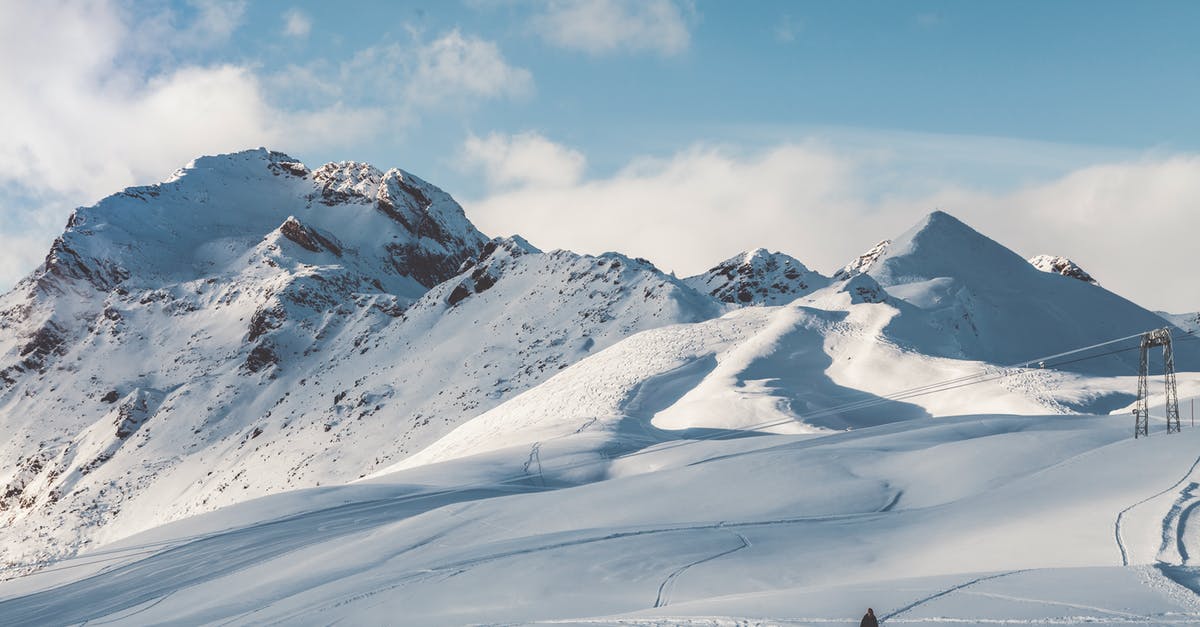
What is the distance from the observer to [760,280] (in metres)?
84.1

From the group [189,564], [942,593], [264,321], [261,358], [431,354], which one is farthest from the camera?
[264,321]

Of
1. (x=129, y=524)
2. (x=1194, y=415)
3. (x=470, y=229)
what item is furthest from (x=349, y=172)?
(x=1194, y=415)

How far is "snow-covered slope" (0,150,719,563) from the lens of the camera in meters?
61.2

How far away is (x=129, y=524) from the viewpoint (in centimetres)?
5959

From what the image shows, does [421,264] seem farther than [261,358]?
Yes

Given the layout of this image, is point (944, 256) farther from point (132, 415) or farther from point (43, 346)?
point (43, 346)

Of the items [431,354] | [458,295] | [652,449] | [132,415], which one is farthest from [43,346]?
[652,449]

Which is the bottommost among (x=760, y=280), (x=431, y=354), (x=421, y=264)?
(x=431, y=354)

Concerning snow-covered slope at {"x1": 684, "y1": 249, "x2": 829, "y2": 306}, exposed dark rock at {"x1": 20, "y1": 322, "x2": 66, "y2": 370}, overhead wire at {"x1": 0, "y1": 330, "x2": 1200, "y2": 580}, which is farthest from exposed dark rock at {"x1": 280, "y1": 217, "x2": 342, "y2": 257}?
overhead wire at {"x1": 0, "y1": 330, "x2": 1200, "y2": 580}

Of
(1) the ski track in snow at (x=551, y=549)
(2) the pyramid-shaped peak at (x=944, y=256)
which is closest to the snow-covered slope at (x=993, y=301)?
(2) the pyramid-shaped peak at (x=944, y=256)

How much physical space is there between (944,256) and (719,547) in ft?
244

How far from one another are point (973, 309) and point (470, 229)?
80278 millimetres

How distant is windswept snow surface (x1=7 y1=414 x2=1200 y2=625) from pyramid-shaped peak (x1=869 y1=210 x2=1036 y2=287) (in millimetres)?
54633

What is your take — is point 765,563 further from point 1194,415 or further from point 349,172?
point 349,172
